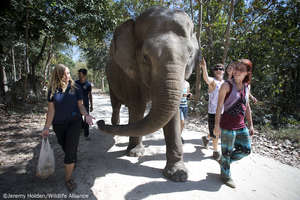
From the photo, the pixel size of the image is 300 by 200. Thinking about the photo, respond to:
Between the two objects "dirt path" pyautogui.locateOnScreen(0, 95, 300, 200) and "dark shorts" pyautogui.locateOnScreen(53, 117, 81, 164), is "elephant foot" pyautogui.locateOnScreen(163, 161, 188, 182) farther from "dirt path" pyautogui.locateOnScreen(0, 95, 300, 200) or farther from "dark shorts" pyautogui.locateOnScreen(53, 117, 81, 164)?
"dark shorts" pyautogui.locateOnScreen(53, 117, 81, 164)

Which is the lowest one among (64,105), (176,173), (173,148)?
(176,173)

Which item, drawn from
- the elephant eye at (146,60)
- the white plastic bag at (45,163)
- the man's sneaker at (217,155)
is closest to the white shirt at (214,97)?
the man's sneaker at (217,155)

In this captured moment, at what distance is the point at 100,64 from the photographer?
68.3 feet

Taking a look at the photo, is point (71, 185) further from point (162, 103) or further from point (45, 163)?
point (162, 103)

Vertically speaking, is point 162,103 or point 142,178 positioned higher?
point 162,103

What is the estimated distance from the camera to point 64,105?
2.22 m

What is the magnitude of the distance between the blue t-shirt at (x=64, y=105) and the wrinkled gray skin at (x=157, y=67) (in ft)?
1.37

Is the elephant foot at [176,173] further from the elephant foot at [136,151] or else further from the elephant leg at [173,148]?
the elephant foot at [136,151]

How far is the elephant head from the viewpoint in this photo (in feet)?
6.65

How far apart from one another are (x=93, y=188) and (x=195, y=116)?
226 inches

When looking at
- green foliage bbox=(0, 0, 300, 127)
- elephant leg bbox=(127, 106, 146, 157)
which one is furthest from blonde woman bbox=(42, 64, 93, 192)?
green foliage bbox=(0, 0, 300, 127)

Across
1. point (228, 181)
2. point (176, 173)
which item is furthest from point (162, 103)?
point (228, 181)

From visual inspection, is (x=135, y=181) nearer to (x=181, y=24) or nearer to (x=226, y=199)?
(x=226, y=199)

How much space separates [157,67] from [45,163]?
1.97 meters
